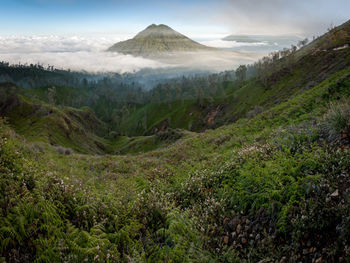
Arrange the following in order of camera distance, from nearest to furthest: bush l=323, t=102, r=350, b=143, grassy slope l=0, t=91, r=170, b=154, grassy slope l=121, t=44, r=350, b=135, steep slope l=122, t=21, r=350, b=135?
bush l=323, t=102, r=350, b=143 < grassy slope l=0, t=91, r=170, b=154 < grassy slope l=121, t=44, r=350, b=135 < steep slope l=122, t=21, r=350, b=135

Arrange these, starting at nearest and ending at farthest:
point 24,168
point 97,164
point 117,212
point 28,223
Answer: point 28,223, point 117,212, point 24,168, point 97,164

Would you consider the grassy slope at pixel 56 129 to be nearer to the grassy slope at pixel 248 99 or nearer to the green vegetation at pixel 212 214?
the grassy slope at pixel 248 99

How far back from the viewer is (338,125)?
24.7 ft

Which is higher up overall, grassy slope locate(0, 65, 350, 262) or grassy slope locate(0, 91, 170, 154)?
grassy slope locate(0, 65, 350, 262)

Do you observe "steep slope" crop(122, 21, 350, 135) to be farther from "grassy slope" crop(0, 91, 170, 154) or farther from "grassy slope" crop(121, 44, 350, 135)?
"grassy slope" crop(0, 91, 170, 154)

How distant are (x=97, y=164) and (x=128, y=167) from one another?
3.11m

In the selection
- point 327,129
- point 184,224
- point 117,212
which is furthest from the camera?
point 327,129

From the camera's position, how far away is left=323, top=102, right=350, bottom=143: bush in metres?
7.13

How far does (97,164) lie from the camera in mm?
17438

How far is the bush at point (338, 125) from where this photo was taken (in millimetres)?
7130

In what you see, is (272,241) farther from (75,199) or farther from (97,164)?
(97,164)

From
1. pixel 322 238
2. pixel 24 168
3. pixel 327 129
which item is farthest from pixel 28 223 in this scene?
pixel 327 129

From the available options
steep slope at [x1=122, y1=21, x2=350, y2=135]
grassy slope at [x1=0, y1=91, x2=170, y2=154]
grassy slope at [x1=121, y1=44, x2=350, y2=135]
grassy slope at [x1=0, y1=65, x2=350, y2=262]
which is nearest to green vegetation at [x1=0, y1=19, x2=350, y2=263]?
grassy slope at [x1=0, y1=65, x2=350, y2=262]

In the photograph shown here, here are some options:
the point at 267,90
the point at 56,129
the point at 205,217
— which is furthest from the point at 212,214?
the point at 267,90
